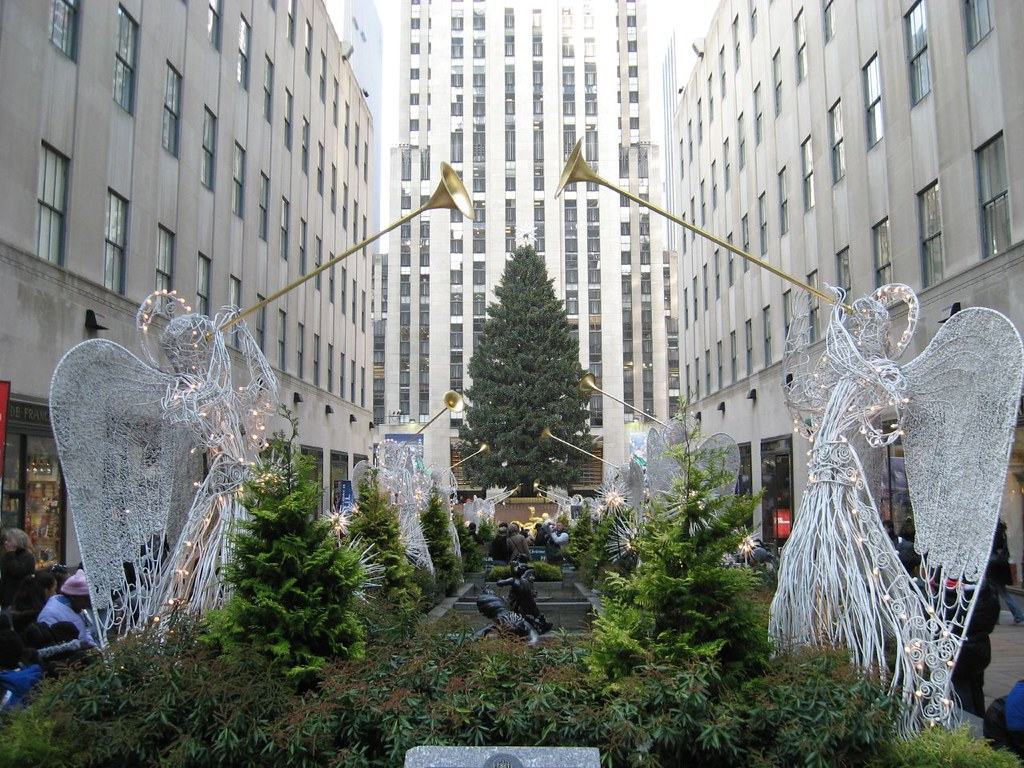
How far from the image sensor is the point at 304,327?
35.4m

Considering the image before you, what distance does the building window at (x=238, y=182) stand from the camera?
27.1 meters

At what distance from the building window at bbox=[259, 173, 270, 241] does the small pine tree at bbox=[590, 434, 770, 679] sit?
24493 mm

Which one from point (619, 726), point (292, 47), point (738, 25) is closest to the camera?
point (619, 726)

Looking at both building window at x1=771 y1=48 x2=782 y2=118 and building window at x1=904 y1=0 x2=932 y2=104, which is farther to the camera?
building window at x1=771 y1=48 x2=782 y2=118

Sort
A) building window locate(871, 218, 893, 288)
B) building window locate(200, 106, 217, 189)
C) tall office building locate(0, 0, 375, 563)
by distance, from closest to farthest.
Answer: tall office building locate(0, 0, 375, 563)
building window locate(871, 218, 893, 288)
building window locate(200, 106, 217, 189)

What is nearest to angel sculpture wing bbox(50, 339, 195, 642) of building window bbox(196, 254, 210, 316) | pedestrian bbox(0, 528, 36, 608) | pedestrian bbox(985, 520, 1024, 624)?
pedestrian bbox(0, 528, 36, 608)

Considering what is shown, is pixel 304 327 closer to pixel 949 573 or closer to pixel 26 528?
pixel 26 528

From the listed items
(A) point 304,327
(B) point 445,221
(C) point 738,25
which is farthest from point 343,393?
Result: (B) point 445,221

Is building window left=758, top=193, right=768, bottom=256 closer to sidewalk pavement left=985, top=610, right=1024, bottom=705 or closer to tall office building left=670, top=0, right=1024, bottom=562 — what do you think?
tall office building left=670, top=0, right=1024, bottom=562

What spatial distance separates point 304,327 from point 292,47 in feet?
34.0

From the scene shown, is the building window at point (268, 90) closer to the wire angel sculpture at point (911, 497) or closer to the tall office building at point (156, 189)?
the tall office building at point (156, 189)

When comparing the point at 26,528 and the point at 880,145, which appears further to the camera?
the point at 880,145

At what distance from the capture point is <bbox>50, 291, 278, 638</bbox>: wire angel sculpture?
911 centimetres

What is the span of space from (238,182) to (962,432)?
79.5ft
